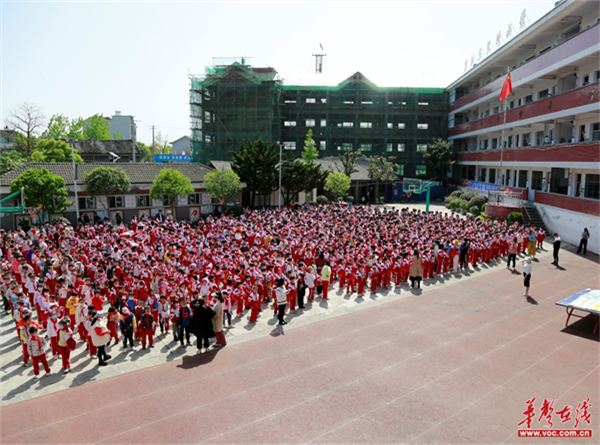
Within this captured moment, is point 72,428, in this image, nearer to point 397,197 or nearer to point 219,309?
point 219,309

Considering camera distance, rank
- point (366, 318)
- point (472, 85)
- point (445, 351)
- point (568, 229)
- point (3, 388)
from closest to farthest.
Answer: point (3, 388), point (445, 351), point (366, 318), point (568, 229), point (472, 85)

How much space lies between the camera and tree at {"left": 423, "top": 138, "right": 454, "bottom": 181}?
149 ft

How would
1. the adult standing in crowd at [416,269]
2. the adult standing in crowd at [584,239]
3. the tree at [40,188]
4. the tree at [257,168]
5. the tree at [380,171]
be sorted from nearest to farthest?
1. the adult standing in crowd at [416,269]
2. the tree at [40,188]
3. the adult standing in crowd at [584,239]
4. the tree at [257,168]
5. the tree at [380,171]

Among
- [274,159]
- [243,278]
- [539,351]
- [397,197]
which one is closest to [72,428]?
[243,278]

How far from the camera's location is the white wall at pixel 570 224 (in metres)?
21.0

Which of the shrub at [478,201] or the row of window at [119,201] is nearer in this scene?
the row of window at [119,201]

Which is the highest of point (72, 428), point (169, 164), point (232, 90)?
point (232, 90)

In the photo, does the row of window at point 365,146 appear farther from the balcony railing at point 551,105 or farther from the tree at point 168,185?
the tree at point 168,185

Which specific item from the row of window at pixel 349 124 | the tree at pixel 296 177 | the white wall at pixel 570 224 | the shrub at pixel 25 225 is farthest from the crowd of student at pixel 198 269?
the row of window at pixel 349 124

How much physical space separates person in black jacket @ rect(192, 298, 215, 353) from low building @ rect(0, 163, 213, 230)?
1578cm

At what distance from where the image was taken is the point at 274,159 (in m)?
29.5

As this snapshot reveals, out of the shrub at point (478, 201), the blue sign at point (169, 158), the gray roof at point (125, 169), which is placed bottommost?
the shrub at point (478, 201)

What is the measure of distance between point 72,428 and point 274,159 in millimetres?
23889

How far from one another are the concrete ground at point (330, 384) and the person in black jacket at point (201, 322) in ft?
1.52
